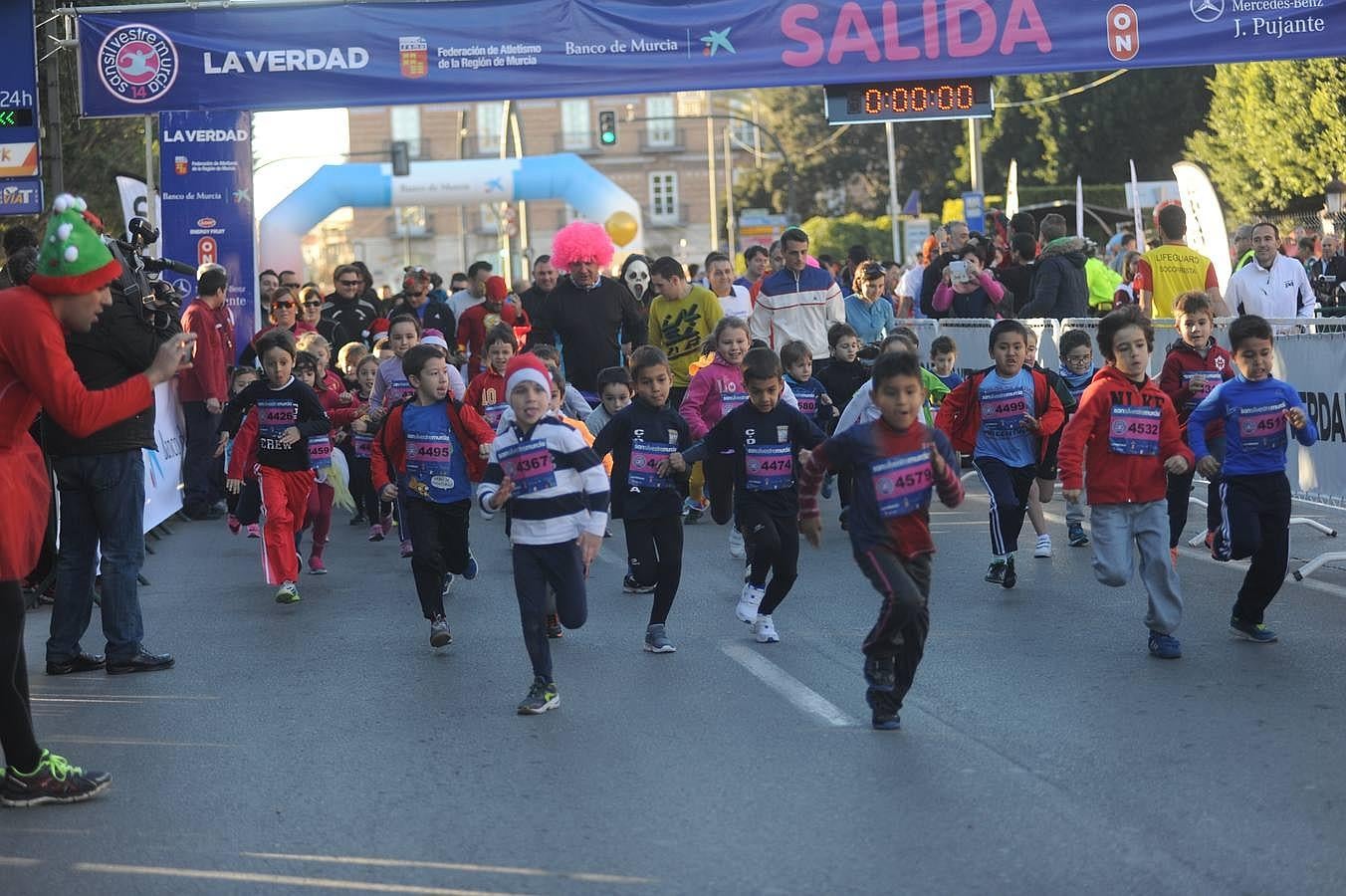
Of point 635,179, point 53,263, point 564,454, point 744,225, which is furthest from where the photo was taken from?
point 635,179

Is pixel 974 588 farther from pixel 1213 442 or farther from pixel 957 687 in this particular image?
pixel 957 687

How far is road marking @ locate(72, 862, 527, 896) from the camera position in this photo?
219 inches

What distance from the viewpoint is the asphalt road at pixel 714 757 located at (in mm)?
5758

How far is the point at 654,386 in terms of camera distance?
1006cm

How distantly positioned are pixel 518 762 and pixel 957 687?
2167mm

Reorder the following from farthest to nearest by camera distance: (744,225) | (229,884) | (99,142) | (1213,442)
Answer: (744,225) < (99,142) < (1213,442) < (229,884)

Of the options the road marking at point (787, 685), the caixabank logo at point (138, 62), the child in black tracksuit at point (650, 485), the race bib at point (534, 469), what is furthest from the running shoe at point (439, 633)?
the caixabank logo at point (138, 62)

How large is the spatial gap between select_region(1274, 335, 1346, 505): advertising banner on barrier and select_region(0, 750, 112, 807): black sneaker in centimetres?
790

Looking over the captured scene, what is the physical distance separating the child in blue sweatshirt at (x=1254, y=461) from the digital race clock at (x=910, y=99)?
10.8 m

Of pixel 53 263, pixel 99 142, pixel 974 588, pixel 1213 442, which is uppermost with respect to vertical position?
pixel 99 142

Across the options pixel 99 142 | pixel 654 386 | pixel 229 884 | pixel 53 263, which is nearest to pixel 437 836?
pixel 229 884

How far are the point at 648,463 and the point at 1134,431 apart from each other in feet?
7.75

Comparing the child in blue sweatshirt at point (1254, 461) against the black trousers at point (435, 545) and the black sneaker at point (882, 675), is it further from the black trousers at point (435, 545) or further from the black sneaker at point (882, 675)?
the black trousers at point (435, 545)

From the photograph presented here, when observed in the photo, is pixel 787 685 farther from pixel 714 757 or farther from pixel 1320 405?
pixel 1320 405
